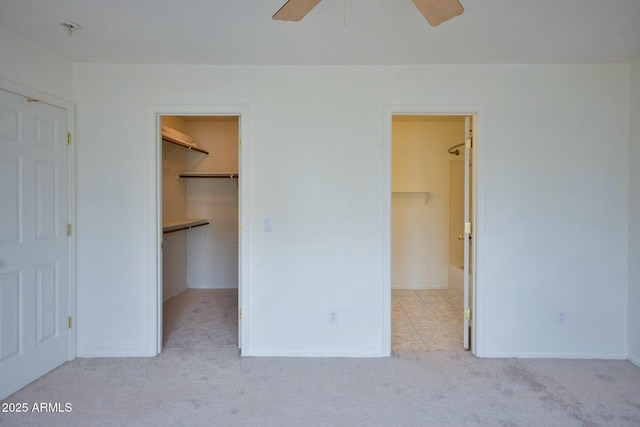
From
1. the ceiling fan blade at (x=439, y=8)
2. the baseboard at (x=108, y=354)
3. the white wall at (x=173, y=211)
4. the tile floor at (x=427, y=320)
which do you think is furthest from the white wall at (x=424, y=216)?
the ceiling fan blade at (x=439, y=8)

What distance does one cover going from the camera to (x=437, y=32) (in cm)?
226

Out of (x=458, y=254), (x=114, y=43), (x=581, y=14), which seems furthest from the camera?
(x=458, y=254)

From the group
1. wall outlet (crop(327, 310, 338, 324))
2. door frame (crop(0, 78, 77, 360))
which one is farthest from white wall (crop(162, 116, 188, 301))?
wall outlet (crop(327, 310, 338, 324))

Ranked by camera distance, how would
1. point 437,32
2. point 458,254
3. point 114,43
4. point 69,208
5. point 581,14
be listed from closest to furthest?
point 581,14, point 437,32, point 114,43, point 69,208, point 458,254

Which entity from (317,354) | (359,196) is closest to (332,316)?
(317,354)

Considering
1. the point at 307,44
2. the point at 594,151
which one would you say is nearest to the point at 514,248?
the point at 594,151

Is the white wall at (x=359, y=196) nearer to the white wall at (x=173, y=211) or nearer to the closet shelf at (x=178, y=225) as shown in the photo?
the closet shelf at (x=178, y=225)

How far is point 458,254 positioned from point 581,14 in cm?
346

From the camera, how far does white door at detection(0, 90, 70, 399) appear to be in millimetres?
2297

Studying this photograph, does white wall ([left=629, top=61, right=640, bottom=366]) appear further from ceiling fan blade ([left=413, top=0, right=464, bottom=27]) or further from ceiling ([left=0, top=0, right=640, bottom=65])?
ceiling fan blade ([left=413, top=0, right=464, bottom=27])

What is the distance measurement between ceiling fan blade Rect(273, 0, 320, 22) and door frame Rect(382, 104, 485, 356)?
132 cm

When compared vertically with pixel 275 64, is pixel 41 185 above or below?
below

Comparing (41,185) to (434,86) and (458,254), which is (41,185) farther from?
(458,254)

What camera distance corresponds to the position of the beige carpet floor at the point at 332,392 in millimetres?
2076
